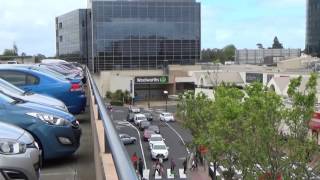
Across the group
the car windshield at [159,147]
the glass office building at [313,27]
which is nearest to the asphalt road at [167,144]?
the car windshield at [159,147]

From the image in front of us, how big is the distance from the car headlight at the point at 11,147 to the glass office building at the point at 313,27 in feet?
382

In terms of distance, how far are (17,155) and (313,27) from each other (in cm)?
12176

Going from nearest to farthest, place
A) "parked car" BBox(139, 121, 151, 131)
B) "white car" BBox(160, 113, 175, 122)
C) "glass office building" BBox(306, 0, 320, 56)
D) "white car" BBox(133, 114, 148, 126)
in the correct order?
"parked car" BBox(139, 121, 151, 131)
"white car" BBox(133, 114, 148, 126)
"white car" BBox(160, 113, 175, 122)
"glass office building" BBox(306, 0, 320, 56)

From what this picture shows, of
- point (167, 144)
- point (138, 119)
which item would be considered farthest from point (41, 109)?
point (138, 119)

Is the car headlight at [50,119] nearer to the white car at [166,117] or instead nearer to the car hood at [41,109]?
the car hood at [41,109]

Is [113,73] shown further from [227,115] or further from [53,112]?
[53,112]

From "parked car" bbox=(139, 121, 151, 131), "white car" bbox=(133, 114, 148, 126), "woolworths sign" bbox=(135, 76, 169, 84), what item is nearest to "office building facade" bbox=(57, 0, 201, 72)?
"woolworths sign" bbox=(135, 76, 169, 84)

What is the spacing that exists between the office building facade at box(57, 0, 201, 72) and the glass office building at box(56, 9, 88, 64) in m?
4.76

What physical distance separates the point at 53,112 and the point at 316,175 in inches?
619

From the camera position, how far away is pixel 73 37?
10969cm

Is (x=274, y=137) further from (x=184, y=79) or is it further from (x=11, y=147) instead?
(x=184, y=79)

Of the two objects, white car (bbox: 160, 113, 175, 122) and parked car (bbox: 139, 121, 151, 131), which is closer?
parked car (bbox: 139, 121, 151, 131)

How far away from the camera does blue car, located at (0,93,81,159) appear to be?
Result: 7.30 meters

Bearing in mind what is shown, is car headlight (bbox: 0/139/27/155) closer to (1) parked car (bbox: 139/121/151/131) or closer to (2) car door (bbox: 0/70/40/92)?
(2) car door (bbox: 0/70/40/92)
